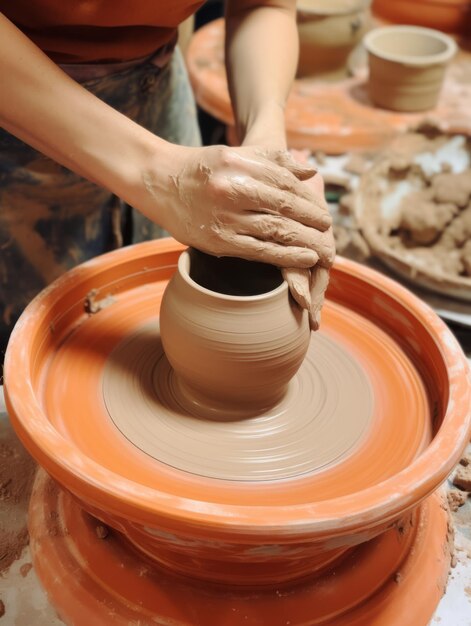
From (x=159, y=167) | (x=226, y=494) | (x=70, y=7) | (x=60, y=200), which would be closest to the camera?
(x=226, y=494)

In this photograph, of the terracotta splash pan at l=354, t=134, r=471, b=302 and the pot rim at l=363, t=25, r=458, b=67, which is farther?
the pot rim at l=363, t=25, r=458, b=67

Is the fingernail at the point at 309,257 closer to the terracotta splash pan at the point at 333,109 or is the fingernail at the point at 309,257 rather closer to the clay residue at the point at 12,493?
the clay residue at the point at 12,493

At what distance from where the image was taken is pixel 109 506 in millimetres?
1015

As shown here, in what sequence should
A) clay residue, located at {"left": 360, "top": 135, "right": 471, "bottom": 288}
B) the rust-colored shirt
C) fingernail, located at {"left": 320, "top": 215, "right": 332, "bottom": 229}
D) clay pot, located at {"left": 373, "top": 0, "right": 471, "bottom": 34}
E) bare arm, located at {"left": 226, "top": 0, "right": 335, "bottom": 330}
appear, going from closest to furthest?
fingernail, located at {"left": 320, "top": 215, "right": 332, "bottom": 229} → the rust-colored shirt → bare arm, located at {"left": 226, "top": 0, "right": 335, "bottom": 330} → clay residue, located at {"left": 360, "top": 135, "right": 471, "bottom": 288} → clay pot, located at {"left": 373, "top": 0, "right": 471, "bottom": 34}

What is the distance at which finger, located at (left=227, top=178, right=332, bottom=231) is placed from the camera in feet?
3.96

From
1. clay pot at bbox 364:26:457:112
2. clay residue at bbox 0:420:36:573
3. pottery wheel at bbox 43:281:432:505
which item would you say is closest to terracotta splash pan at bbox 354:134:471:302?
clay pot at bbox 364:26:457:112

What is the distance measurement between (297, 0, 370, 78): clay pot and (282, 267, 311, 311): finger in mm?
2392

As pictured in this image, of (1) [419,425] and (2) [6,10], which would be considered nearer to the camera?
(1) [419,425]

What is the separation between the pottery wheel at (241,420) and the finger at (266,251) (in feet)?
1.01

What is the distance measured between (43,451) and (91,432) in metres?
0.22

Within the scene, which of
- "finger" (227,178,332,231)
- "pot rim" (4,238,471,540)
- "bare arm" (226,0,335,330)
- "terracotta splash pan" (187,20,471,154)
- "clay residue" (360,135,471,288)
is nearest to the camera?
"pot rim" (4,238,471,540)

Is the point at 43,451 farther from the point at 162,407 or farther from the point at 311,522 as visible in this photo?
the point at 311,522

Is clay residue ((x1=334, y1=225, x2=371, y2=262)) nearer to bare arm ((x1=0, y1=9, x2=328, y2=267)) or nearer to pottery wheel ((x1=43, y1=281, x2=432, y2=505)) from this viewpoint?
pottery wheel ((x1=43, y1=281, x2=432, y2=505))

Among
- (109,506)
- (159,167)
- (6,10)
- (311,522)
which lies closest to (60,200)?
(6,10)
